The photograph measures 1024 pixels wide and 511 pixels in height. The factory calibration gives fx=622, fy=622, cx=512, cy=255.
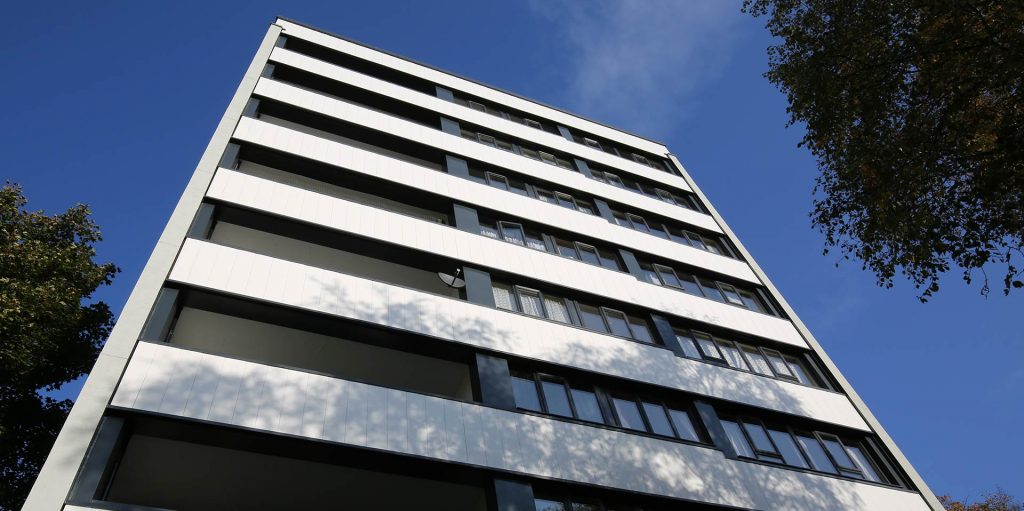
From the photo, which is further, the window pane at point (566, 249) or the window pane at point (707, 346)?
the window pane at point (566, 249)

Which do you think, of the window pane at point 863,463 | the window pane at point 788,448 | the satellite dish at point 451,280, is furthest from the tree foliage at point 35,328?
the window pane at point 863,463

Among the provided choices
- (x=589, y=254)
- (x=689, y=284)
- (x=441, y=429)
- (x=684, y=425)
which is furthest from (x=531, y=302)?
(x=689, y=284)

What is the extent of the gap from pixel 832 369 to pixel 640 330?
7.38 meters

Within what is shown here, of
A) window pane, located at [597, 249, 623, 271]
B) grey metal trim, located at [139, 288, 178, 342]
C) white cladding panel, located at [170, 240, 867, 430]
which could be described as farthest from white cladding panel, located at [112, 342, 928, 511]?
window pane, located at [597, 249, 623, 271]

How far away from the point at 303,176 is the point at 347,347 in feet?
21.9

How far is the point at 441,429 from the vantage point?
1264 cm

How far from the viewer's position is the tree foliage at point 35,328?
1498 cm

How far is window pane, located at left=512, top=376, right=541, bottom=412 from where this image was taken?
14.6 meters

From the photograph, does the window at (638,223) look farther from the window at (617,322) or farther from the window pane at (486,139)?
the window at (617,322)

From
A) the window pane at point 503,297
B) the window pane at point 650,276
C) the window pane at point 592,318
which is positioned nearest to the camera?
the window pane at point 503,297

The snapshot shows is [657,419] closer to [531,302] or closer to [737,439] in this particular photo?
[737,439]

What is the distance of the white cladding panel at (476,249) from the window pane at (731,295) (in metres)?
1.34

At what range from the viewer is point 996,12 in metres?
10.7

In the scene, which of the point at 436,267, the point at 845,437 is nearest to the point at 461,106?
the point at 436,267
